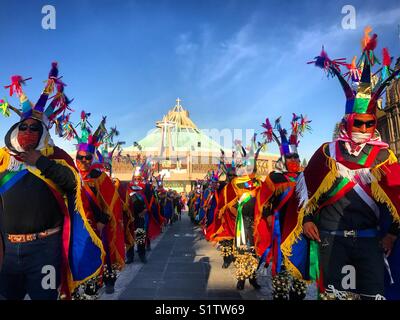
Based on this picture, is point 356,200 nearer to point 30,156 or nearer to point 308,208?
point 308,208

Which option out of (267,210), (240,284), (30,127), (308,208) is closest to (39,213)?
(30,127)

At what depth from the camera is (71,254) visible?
10.8ft

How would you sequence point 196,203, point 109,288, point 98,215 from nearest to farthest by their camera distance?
1. point 98,215
2. point 109,288
3. point 196,203

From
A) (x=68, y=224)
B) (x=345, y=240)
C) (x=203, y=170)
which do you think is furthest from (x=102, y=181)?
(x=203, y=170)

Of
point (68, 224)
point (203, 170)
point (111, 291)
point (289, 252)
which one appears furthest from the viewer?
point (203, 170)

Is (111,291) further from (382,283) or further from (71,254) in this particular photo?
(382,283)

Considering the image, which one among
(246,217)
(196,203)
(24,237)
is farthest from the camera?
(196,203)

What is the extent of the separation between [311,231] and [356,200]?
1.63ft

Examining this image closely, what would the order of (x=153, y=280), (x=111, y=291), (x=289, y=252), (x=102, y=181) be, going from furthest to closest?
(x=153, y=280) < (x=111, y=291) < (x=102, y=181) < (x=289, y=252)

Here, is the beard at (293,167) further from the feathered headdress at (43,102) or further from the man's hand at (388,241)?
the feathered headdress at (43,102)

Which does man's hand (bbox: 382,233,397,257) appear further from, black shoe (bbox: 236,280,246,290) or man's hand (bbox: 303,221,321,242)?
black shoe (bbox: 236,280,246,290)

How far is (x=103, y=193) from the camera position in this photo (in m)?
4.92

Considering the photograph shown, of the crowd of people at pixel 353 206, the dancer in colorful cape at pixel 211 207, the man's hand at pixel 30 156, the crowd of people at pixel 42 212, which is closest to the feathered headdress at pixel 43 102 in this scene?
the crowd of people at pixel 42 212
